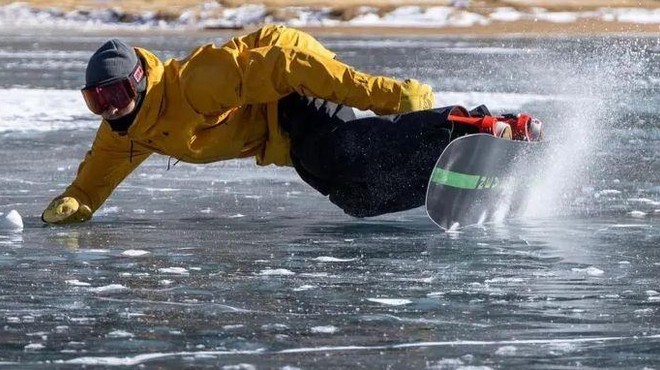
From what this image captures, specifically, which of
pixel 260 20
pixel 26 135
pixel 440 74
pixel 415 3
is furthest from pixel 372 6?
pixel 26 135

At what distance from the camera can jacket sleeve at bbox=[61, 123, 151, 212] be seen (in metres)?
7.42

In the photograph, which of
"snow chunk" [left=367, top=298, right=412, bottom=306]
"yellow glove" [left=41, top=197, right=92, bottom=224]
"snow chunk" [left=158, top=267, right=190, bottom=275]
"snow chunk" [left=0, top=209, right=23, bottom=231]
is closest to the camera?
"snow chunk" [left=367, top=298, right=412, bottom=306]

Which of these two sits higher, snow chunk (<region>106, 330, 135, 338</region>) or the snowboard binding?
the snowboard binding

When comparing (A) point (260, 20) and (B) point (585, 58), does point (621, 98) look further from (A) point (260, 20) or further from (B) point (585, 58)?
(A) point (260, 20)

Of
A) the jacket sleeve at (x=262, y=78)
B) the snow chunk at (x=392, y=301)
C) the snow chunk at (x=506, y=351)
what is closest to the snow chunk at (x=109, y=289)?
the snow chunk at (x=392, y=301)

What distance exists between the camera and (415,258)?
6.27m

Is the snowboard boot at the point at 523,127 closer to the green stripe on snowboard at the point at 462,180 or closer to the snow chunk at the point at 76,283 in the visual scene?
the green stripe on snowboard at the point at 462,180

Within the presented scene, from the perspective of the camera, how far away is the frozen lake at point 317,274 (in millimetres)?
4527

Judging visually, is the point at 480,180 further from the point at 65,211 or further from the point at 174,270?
the point at 65,211

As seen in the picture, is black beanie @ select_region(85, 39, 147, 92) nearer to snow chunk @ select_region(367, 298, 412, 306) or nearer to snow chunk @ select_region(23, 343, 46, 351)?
snow chunk @ select_region(367, 298, 412, 306)

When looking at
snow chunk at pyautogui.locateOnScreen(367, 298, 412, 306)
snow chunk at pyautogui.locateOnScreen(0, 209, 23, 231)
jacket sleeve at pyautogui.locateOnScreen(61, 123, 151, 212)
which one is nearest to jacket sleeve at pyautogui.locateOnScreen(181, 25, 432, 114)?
jacket sleeve at pyautogui.locateOnScreen(61, 123, 151, 212)

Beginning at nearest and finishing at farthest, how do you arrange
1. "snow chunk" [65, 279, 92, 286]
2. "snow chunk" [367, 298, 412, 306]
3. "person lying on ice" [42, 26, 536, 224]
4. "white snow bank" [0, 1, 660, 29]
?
1. "snow chunk" [367, 298, 412, 306]
2. "snow chunk" [65, 279, 92, 286]
3. "person lying on ice" [42, 26, 536, 224]
4. "white snow bank" [0, 1, 660, 29]

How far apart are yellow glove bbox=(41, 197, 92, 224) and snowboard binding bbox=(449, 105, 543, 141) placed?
1.87m

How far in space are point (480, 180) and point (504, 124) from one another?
0.29 meters
